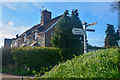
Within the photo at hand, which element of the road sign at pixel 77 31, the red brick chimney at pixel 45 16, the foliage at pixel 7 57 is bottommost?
the foliage at pixel 7 57

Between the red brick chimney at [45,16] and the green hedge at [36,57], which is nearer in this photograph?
the green hedge at [36,57]

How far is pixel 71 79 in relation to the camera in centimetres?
379

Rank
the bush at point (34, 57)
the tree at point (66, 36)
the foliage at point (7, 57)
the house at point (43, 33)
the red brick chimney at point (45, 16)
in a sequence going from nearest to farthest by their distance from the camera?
the bush at point (34, 57) < the foliage at point (7, 57) < the tree at point (66, 36) < the house at point (43, 33) < the red brick chimney at point (45, 16)

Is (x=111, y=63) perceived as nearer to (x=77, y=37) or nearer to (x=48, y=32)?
(x=77, y=37)

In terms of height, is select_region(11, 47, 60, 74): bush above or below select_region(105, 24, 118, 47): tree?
below

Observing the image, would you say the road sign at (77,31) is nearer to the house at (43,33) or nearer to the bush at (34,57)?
the bush at (34,57)

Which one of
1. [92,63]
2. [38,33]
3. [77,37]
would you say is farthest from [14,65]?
[92,63]

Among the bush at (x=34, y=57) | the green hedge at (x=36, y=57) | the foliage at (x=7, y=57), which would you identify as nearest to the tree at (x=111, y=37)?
the green hedge at (x=36, y=57)

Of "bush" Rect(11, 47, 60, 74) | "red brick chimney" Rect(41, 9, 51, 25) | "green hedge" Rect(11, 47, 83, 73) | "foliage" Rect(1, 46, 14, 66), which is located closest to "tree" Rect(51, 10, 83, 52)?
"green hedge" Rect(11, 47, 83, 73)

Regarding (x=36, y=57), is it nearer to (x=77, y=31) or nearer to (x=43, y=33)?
(x=77, y=31)

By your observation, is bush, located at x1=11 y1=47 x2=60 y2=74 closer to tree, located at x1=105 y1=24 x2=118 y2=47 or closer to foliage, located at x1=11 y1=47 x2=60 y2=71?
foliage, located at x1=11 y1=47 x2=60 y2=71

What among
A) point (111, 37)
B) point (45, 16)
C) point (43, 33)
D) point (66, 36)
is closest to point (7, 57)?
point (66, 36)

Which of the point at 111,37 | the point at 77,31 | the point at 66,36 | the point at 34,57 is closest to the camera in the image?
the point at 77,31

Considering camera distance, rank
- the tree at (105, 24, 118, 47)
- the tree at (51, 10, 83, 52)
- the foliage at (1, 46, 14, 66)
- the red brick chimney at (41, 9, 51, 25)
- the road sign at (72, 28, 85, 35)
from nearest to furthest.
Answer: the road sign at (72, 28, 85, 35), the foliage at (1, 46, 14, 66), the tree at (51, 10, 83, 52), the tree at (105, 24, 118, 47), the red brick chimney at (41, 9, 51, 25)
